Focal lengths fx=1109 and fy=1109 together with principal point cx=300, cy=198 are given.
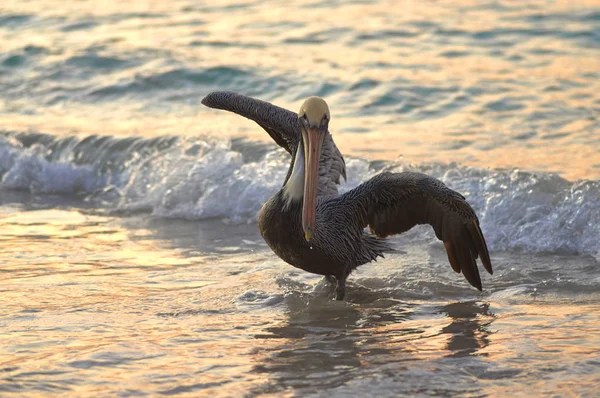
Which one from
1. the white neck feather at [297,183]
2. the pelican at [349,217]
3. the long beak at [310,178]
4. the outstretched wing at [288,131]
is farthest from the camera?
the outstretched wing at [288,131]

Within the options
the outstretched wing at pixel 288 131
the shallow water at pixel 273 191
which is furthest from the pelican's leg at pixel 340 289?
the outstretched wing at pixel 288 131

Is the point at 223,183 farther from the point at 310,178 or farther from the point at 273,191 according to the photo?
the point at 310,178

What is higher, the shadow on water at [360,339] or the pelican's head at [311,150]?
the pelican's head at [311,150]

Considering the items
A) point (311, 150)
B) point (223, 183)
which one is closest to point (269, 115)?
point (311, 150)

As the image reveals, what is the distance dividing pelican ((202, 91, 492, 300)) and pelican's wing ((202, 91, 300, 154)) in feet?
1.82

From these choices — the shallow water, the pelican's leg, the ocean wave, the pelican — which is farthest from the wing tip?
the ocean wave

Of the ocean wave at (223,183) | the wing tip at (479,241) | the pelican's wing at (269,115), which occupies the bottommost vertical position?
the wing tip at (479,241)

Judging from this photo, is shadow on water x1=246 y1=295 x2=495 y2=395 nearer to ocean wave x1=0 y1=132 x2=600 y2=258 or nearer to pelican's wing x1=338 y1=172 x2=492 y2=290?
pelican's wing x1=338 y1=172 x2=492 y2=290

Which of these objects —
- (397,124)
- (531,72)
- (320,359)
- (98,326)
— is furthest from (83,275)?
(531,72)

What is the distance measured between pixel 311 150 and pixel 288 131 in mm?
Answer: 1294

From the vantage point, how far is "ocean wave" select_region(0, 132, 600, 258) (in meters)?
9.01

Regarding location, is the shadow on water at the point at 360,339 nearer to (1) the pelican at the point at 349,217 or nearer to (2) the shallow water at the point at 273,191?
(2) the shallow water at the point at 273,191

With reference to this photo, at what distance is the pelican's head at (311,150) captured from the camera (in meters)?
6.79

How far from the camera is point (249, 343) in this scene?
6414 millimetres
